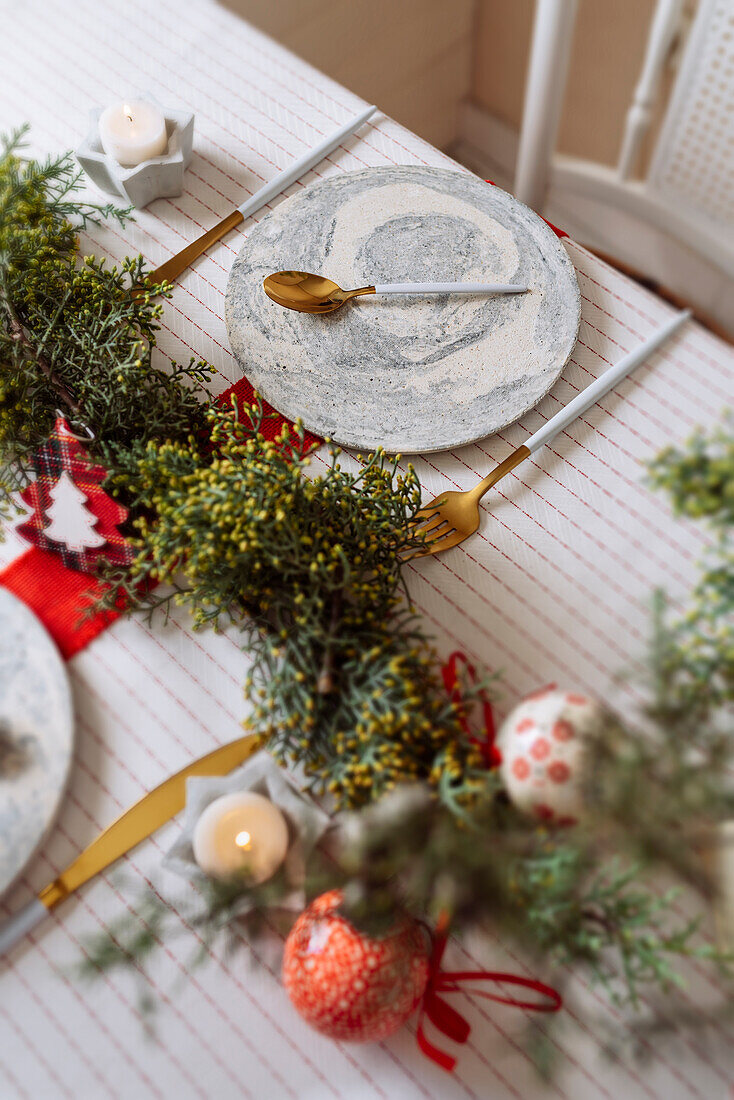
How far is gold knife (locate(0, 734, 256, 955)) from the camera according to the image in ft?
2.04

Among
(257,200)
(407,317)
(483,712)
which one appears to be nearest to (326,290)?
(407,317)

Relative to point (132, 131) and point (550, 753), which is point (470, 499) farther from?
point (132, 131)

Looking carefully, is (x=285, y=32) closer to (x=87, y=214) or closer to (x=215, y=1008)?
(x=87, y=214)

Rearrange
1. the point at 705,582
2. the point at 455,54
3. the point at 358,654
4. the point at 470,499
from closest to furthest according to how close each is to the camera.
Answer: the point at 705,582 → the point at 358,654 → the point at 470,499 → the point at 455,54

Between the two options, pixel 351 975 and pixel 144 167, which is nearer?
pixel 351 975

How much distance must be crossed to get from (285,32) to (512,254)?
1164 mm

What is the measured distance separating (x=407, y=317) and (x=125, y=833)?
55cm

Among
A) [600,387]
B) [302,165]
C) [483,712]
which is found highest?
[302,165]

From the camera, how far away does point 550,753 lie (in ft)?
1.78

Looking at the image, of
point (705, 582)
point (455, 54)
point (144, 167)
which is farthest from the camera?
point (455, 54)

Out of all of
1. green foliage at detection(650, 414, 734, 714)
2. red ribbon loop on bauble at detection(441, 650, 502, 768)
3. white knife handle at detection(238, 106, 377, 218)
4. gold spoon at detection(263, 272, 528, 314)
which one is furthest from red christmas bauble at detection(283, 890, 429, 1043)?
white knife handle at detection(238, 106, 377, 218)

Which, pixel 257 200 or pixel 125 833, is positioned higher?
pixel 257 200

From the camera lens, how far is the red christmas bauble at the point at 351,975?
0.54 metres

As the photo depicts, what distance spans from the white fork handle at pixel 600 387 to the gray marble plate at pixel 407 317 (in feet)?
0.10
